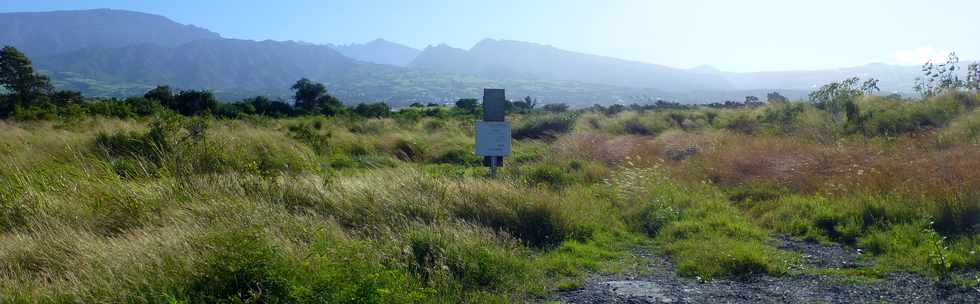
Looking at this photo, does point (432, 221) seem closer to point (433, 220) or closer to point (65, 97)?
point (433, 220)

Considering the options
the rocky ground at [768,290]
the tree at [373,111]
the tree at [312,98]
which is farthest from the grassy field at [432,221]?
the tree at [312,98]

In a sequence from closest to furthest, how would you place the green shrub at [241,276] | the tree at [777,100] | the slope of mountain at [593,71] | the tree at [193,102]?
the green shrub at [241,276]
the tree at [777,100]
the tree at [193,102]
the slope of mountain at [593,71]

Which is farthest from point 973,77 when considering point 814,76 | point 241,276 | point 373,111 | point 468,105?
point 814,76

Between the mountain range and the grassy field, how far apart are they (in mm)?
63570

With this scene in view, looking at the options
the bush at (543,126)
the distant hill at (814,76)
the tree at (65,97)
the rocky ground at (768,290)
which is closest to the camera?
the rocky ground at (768,290)

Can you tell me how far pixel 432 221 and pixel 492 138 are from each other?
9.52ft

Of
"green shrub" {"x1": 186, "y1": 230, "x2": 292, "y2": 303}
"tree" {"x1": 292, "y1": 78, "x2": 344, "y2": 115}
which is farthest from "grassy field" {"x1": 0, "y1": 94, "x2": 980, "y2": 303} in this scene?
"tree" {"x1": 292, "y1": 78, "x2": 344, "y2": 115}

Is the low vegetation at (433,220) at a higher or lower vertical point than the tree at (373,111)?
higher

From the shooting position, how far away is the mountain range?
3580 inches

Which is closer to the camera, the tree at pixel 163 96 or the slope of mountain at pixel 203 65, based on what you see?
the tree at pixel 163 96

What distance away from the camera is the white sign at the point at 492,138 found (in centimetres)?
893

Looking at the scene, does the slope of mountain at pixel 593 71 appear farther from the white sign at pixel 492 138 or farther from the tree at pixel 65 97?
the white sign at pixel 492 138

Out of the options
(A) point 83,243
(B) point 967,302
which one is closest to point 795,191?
(B) point 967,302

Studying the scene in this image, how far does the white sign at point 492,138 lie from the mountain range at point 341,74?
6392 cm
